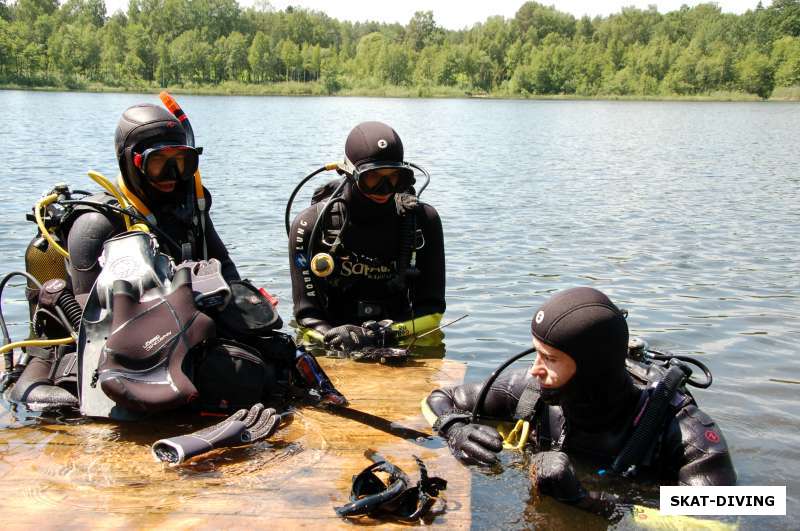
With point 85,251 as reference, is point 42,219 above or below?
above

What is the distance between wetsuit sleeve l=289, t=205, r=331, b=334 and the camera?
472cm

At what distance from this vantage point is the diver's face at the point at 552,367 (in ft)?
9.48

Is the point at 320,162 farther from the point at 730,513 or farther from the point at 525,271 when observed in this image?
the point at 730,513

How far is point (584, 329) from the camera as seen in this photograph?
9.25 ft

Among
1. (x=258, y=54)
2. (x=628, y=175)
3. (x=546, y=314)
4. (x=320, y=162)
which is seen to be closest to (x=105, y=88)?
(x=258, y=54)

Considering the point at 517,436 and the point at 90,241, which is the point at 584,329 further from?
the point at 90,241

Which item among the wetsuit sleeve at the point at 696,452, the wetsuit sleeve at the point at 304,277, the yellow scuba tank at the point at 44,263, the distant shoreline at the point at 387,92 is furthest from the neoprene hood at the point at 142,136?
the distant shoreline at the point at 387,92

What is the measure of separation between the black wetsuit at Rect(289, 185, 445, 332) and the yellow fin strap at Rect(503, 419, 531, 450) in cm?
159

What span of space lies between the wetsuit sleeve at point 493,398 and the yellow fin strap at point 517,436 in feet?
0.35

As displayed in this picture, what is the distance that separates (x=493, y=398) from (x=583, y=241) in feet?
22.8

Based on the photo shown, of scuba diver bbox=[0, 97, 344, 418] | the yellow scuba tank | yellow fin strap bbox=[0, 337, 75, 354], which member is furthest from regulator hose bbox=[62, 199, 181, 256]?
yellow fin strap bbox=[0, 337, 75, 354]

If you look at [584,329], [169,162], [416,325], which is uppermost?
[169,162]

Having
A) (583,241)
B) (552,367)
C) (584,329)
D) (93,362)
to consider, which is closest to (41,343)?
(93,362)

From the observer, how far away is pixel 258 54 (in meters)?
92.2
